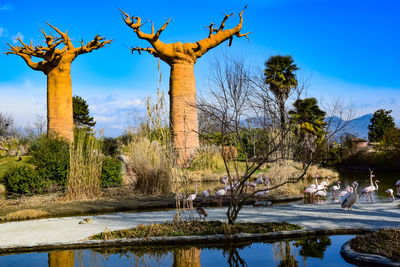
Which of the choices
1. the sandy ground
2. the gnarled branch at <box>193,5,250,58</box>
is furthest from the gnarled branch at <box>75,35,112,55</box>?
the sandy ground

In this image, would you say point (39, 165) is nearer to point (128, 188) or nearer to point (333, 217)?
point (128, 188)

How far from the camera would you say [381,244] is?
4.30 m

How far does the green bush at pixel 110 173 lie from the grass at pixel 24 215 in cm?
398

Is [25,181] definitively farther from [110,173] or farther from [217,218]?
[217,218]

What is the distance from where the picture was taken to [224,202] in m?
9.11

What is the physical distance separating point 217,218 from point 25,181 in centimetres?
670

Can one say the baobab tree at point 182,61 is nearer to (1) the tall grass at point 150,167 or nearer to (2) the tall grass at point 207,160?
(2) the tall grass at point 207,160

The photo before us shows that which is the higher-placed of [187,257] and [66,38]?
[66,38]

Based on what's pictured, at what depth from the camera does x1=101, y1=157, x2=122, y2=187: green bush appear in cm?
1182

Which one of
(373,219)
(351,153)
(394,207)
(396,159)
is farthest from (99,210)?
(351,153)

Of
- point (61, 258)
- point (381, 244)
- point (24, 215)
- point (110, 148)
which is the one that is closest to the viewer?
point (381, 244)

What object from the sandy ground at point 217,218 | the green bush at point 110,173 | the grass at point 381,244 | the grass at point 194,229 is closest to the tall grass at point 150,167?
the green bush at point 110,173

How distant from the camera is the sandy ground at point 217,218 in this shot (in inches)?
213

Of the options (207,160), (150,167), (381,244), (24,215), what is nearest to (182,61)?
(207,160)
